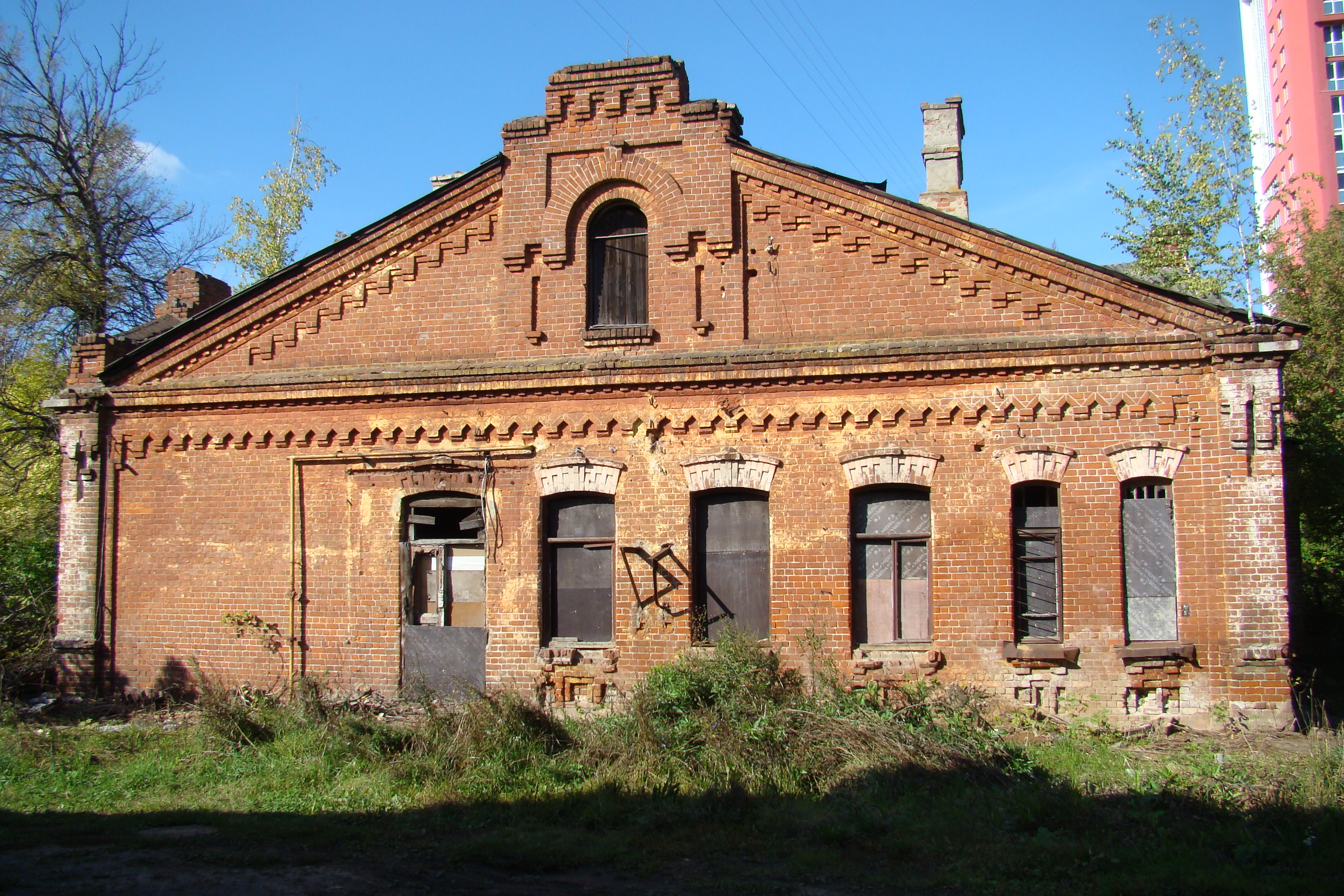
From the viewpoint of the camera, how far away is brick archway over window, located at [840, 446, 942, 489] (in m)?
10.4

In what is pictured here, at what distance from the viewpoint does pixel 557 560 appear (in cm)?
1127

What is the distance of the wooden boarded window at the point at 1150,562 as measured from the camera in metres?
9.92

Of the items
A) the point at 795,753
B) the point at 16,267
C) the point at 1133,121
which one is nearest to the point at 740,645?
the point at 795,753

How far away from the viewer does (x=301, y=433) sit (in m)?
11.7

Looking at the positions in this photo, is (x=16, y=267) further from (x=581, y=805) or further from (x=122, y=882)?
(x=581, y=805)

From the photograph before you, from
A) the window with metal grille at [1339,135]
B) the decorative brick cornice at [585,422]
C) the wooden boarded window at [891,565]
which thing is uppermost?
the window with metal grille at [1339,135]

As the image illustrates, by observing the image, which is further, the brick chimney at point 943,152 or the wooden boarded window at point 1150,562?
the brick chimney at point 943,152

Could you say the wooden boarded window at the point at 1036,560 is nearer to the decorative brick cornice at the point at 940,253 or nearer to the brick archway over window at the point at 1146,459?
the brick archway over window at the point at 1146,459

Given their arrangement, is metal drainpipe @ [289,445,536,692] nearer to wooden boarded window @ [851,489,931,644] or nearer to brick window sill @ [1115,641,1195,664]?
wooden boarded window @ [851,489,931,644]

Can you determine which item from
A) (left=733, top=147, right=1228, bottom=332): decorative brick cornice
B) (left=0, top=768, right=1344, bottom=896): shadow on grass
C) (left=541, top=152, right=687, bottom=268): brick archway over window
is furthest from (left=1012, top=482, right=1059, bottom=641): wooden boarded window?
(left=541, top=152, right=687, bottom=268): brick archway over window

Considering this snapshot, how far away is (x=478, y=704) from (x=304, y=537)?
378 centimetres

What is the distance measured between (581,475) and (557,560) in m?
1.13

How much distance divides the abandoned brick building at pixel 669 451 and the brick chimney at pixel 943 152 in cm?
308

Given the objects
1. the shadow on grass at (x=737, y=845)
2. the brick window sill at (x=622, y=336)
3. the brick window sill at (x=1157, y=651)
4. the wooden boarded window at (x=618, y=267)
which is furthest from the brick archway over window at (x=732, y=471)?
the brick window sill at (x=1157, y=651)
